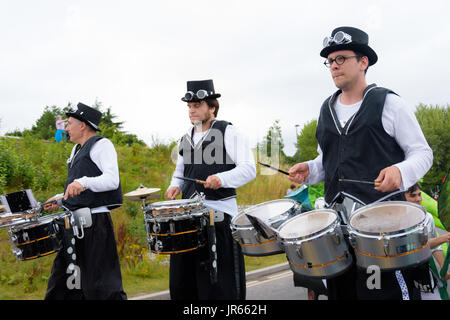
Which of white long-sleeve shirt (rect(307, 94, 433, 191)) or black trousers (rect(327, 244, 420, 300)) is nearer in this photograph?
black trousers (rect(327, 244, 420, 300))

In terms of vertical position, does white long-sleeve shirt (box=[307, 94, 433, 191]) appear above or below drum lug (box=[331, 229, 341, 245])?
above

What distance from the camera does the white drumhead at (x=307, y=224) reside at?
245cm

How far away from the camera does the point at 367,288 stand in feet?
8.05

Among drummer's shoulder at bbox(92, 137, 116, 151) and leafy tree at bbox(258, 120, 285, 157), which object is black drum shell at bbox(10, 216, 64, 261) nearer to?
drummer's shoulder at bbox(92, 137, 116, 151)

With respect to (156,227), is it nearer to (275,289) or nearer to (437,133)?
(275,289)

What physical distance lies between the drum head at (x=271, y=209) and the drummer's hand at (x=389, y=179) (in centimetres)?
69

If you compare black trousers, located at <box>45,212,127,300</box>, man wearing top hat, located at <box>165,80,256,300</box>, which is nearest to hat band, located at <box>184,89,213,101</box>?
man wearing top hat, located at <box>165,80,256,300</box>

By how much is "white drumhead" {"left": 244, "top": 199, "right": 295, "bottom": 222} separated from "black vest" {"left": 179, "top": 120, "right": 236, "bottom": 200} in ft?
2.51

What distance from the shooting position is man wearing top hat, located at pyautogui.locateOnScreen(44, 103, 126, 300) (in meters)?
4.20
